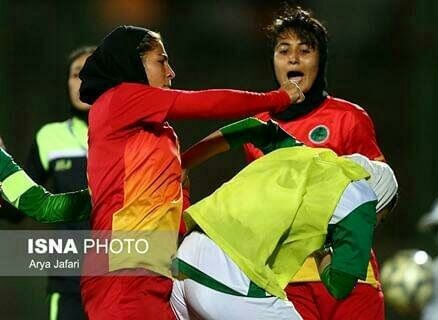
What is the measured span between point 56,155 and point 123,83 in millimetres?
1595

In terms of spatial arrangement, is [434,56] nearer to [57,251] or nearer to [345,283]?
[57,251]

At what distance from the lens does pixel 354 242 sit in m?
4.04

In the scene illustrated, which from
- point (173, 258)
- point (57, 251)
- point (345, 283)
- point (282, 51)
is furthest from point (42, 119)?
point (345, 283)

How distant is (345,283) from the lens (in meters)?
4.07

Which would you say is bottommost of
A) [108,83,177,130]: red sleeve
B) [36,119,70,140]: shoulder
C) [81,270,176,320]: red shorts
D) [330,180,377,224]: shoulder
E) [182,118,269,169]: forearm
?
[81,270,176,320]: red shorts

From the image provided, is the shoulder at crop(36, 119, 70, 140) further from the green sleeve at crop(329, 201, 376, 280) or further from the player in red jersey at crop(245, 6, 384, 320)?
the green sleeve at crop(329, 201, 376, 280)

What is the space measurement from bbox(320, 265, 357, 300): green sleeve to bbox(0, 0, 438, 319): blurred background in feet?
11.5

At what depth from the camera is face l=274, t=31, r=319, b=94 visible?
5.51 m

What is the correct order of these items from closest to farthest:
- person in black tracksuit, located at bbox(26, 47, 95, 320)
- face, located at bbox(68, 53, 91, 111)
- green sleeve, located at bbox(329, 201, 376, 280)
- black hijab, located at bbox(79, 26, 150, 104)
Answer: green sleeve, located at bbox(329, 201, 376, 280) < black hijab, located at bbox(79, 26, 150, 104) < person in black tracksuit, located at bbox(26, 47, 95, 320) < face, located at bbox(68, 53, 91, 111)

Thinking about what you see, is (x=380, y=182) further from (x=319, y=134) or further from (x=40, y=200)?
(x=40, y=200)

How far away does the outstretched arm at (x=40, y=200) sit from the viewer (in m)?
4.96

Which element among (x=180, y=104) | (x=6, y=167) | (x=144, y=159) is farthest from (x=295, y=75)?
(x=6, y=167)

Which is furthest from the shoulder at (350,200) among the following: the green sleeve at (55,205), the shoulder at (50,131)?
the shoulder at (50,131)

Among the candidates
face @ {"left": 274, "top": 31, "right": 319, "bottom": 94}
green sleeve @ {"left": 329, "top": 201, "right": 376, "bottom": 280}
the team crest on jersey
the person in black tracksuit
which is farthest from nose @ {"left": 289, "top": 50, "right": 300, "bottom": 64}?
green sleeve @ {"left": 329, "top": 201, "right": 376, "bottom": 280}
